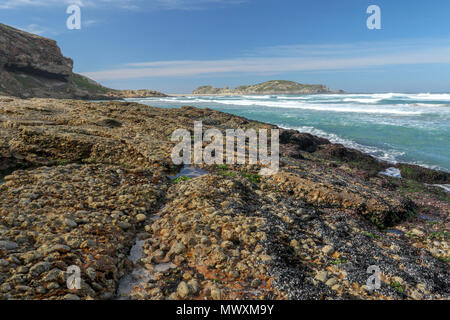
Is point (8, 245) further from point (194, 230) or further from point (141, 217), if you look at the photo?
point (194, 230)

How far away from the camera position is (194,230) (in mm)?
6840

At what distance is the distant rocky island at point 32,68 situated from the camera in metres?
72.5

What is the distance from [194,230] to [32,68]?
99933mm

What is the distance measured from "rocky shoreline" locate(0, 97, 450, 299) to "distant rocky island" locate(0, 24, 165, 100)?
74.2 meters

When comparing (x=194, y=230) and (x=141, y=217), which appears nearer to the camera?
(x=194, y=230)

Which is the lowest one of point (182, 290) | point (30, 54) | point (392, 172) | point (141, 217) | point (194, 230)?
point (182, 290)

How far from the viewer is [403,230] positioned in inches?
346

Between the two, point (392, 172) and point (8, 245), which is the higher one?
point (8, 245)

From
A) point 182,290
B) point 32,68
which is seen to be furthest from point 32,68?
point 182,290

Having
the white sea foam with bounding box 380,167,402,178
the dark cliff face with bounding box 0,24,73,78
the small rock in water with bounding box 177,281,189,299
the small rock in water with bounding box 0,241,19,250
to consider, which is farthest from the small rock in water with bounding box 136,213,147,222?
the dark cliff face with bounding box 0,24,73,78
